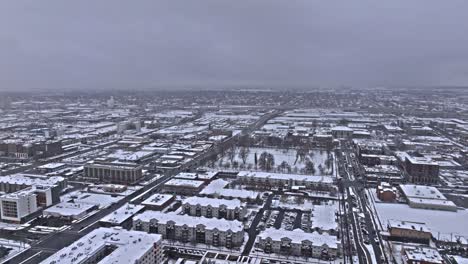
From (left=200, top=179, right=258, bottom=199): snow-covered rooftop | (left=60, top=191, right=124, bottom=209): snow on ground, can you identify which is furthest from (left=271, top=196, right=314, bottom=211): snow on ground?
(left=60, top=191, right=124, bottom=209): snow on ground

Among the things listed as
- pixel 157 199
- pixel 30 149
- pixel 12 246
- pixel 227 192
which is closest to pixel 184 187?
pixel 157 199

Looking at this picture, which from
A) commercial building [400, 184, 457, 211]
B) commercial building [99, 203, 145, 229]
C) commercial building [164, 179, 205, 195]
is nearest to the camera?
commercial building [99, 203, 145, 229]

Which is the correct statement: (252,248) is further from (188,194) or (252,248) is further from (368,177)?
(368,177)

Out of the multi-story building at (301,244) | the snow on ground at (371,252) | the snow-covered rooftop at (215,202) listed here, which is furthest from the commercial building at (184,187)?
the snow on ground at (371,252)

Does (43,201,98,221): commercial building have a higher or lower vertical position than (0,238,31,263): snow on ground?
higher

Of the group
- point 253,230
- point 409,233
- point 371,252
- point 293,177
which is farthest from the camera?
point 293,177

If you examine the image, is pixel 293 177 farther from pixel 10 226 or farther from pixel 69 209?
pixel 10 226

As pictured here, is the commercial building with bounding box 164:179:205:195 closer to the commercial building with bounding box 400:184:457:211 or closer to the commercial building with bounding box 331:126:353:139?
the commercial building with bounding box 400:184:457:211
